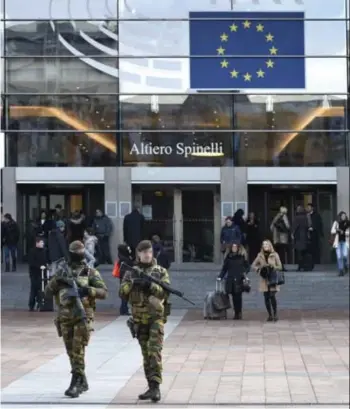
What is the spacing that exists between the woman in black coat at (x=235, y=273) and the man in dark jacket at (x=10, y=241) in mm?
5573

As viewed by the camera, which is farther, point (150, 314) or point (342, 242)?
point (342, 242)

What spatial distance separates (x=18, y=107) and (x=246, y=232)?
18.4 feet

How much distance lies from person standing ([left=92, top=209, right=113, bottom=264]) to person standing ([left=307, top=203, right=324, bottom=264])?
160 inches

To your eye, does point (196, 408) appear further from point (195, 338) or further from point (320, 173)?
point (320, 173)

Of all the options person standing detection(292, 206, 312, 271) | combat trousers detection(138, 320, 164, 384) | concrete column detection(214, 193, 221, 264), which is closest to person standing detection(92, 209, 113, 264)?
concrete column detection(214, 193, 221, 264)

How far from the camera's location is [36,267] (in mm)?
16672

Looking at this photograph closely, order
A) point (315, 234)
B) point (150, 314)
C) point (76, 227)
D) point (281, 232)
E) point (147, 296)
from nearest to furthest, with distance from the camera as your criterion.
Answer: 1. point (147, 296)
2. point (150, 314)
3. point (315, 234)
4. point (281, 232)
5. point (76, 227)

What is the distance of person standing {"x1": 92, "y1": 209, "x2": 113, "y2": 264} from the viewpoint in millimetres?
20891

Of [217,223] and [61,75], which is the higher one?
[61,75]

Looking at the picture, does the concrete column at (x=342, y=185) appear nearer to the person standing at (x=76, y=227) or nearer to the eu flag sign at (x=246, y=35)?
the person standing at (x=76, y=227)

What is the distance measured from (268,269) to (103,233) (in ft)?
24.9

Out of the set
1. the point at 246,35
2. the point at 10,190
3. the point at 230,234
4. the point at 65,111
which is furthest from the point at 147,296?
the point at 10,190

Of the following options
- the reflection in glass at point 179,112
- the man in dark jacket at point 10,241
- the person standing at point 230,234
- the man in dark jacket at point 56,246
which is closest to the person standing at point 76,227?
the man in dark jacket at point 10,241

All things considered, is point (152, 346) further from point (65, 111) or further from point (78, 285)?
point (65, 111)
